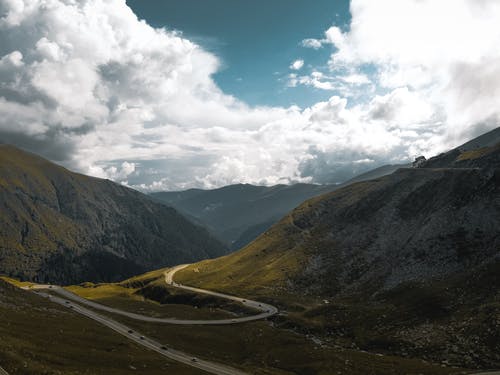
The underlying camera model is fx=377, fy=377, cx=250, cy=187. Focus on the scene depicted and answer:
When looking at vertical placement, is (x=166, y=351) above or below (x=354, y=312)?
above

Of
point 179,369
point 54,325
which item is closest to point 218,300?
point 54,325

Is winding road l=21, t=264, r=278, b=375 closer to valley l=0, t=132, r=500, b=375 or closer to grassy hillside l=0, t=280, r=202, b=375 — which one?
valley l=0, t=132, r=500, b=375

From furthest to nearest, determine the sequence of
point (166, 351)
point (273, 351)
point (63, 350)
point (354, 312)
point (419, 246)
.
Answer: point (419, 246) → point (354, 312) → point (273, 351) → point (166, 351) → point (63, 350)

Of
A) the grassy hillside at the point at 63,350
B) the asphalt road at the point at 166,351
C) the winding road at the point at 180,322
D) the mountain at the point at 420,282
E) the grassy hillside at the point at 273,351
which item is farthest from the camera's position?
the mountain at the point at 420,282

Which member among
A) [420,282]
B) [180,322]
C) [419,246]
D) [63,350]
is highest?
[419,246]

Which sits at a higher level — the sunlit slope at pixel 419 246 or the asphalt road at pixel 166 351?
the sunlit slope at pixel 419 246

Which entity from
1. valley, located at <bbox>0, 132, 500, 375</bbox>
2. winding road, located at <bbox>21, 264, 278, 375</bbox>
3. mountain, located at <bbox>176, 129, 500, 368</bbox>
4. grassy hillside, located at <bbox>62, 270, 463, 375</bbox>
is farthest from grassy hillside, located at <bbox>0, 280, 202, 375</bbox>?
mountain, located at <bbox>176, 129, 500, 368</bbox>

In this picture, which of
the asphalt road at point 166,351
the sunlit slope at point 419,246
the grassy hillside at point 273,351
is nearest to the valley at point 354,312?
the grassy hillside at point 273,351

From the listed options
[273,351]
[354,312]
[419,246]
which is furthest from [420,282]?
[273,351]

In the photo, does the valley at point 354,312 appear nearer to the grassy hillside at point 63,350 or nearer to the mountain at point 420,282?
the mountain at point 420,282

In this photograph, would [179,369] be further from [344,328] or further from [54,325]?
[344,328]

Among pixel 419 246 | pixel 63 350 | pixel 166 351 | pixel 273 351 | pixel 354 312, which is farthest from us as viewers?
→ pixel 419 246

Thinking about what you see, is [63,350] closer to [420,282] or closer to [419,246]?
[420,282]

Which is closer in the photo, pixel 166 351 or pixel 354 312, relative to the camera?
pixel 166 351
